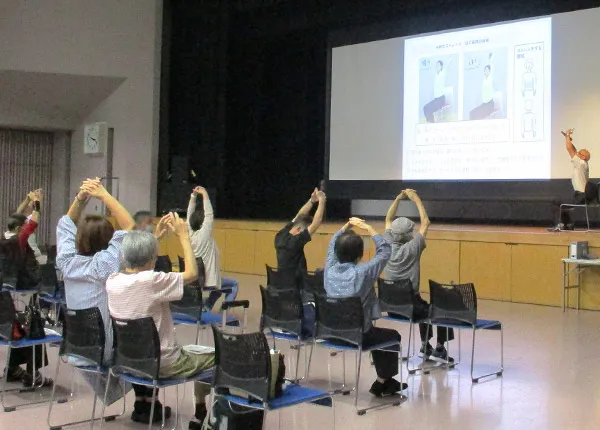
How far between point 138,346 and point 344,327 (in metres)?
1.47

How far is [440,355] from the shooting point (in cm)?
606

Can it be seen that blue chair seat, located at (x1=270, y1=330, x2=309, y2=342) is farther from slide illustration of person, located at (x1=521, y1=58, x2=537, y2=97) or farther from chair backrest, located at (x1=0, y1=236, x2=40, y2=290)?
slide illustration of person, located at (x1=521, y1=58, x2=537, y2=97)

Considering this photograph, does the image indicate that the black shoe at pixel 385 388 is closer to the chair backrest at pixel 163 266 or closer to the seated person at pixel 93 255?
the seated person at pixel 93 255

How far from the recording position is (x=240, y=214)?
Result: 16.3 m

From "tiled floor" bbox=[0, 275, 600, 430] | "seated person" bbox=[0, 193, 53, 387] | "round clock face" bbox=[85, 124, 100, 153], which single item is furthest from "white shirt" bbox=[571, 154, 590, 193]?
"round clock face" bbox=[85, 124, 100, 153]

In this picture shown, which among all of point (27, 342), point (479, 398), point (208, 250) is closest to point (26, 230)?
point (208, 250)

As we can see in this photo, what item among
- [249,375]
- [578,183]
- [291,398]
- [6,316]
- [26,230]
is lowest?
[291,398]

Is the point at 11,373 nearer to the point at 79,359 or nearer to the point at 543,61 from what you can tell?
the point at 79,359

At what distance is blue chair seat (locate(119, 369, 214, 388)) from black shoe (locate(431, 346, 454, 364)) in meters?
2.76

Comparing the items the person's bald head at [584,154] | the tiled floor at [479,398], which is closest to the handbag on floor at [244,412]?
the tiled floor at [479,398]

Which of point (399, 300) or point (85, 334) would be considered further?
point (399, 300)

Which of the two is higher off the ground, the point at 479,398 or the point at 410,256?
the point at 410,256

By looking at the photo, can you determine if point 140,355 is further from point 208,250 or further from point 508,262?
point 508,262

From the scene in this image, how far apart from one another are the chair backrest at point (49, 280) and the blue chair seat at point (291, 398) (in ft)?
11.8
